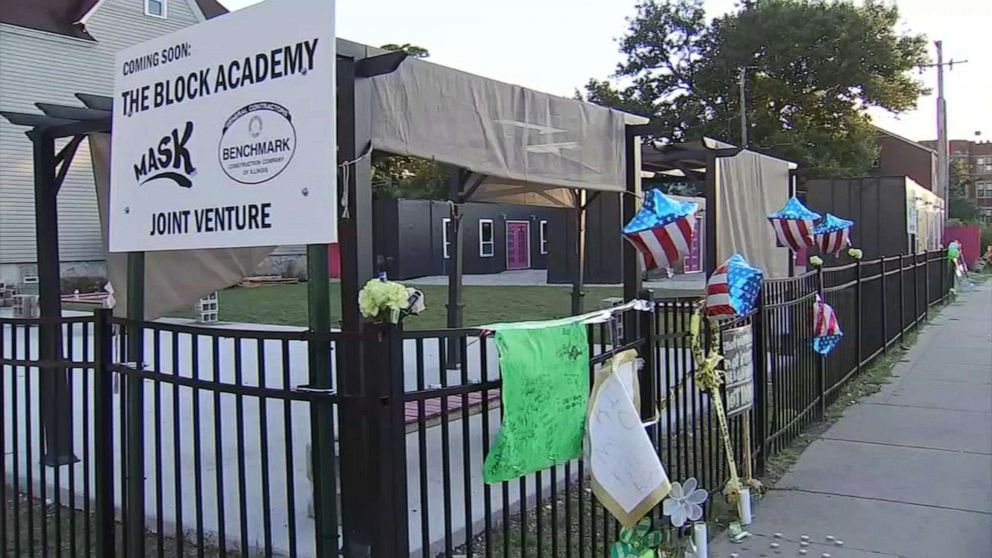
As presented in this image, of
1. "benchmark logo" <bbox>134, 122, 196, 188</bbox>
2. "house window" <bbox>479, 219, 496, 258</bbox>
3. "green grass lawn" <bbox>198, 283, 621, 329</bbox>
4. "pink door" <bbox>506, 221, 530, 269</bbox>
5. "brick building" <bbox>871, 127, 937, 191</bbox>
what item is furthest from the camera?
"brick building" <bbox>871, 127, 937, 191</bbox>

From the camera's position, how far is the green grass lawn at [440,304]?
595 inches

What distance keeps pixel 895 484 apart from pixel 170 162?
490 centimetres

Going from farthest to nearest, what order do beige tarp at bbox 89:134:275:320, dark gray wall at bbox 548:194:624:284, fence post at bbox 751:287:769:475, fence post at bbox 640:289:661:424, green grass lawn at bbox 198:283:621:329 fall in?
dark gray wall at bbox 548:194:624:284, green grass lawn at bbox 198:283:621:329, fence post at bbox 751:287:769:475, beige tarp at bbox 89:134:275:320, fence post at bbox 640:289:661:424

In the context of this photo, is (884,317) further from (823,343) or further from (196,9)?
(196,9)

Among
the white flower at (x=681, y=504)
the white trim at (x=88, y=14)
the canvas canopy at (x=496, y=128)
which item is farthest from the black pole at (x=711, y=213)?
the white trim at (x=88, y=14)

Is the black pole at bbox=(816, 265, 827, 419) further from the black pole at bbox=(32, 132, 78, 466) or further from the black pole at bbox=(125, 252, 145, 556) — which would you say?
the black pole at bbox=(32, 132, 78, 466)

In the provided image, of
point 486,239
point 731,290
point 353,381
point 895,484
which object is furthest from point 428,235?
point 353,381

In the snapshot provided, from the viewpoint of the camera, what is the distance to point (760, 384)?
5.69 metres

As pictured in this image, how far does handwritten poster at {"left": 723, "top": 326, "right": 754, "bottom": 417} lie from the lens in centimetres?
487

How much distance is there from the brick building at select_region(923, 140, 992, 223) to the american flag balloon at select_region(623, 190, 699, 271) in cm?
11154

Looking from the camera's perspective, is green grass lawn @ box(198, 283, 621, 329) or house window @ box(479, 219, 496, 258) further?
house window @ box(479, 219, 496, 258)

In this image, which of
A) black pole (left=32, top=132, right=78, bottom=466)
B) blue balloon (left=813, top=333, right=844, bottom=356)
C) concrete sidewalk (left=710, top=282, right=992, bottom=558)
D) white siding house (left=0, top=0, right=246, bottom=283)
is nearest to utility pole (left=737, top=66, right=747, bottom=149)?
white siding house (left=0, top=0, right=246, bottom=283)

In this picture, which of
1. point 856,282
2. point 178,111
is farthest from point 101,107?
point 856,282

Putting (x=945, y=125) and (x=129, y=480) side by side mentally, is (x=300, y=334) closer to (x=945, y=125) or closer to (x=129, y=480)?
(x=129, y=480)
